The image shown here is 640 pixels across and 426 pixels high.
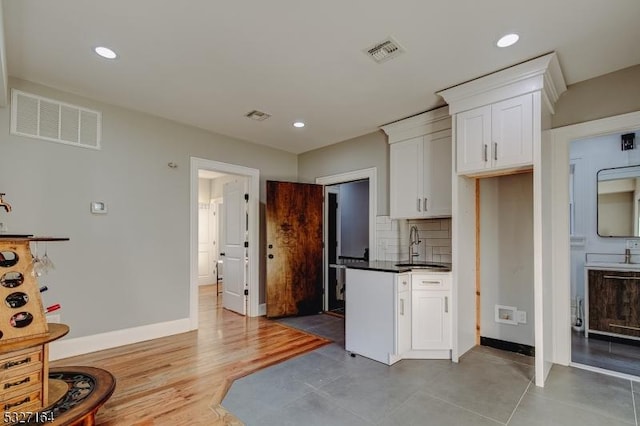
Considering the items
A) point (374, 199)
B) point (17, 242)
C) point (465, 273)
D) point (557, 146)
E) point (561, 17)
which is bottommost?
A: point (465, 273)

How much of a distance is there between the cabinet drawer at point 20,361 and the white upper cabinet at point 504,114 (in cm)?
339

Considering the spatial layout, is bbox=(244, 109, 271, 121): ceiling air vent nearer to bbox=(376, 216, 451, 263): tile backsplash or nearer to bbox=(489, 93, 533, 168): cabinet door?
bbox=(376, 216, 451, 263): tile backsplash

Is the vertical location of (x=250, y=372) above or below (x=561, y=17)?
below

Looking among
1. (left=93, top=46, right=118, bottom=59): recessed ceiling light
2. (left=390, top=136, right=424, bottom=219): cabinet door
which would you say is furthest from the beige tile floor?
(left=93, top=46, right=118, bottom=59): recessed ceiling light

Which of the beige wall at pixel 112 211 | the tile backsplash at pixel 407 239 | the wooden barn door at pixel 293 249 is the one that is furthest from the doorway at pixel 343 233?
the beige wall at pixel 112 211

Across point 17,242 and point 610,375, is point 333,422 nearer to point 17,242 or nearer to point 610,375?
point 17,242

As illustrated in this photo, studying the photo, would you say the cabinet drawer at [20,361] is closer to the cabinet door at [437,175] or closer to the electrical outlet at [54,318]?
the electrical outlet at [54,318]

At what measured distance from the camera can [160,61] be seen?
2.65 metres

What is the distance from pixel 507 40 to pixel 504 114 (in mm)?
632

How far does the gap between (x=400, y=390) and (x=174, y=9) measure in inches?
124

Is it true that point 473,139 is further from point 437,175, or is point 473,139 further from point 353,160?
point 353,160

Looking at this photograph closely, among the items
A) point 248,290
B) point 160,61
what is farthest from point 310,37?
point 248,290

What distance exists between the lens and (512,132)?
271 centimetres

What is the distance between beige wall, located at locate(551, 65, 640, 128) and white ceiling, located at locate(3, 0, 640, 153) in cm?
11
